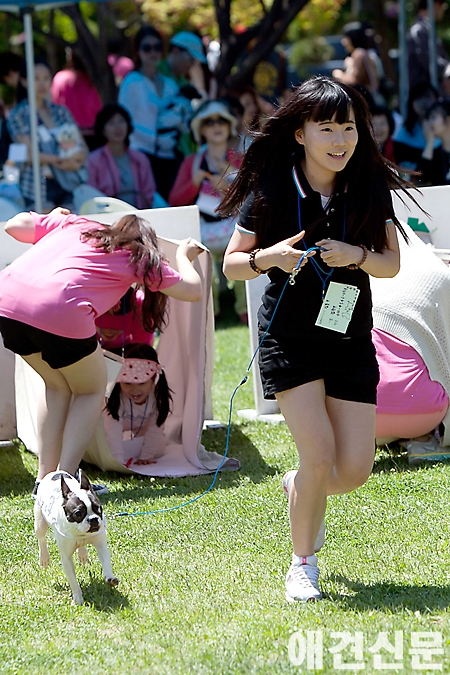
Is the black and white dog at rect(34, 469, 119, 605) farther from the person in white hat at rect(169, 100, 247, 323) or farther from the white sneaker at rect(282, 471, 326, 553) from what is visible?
the person in white hat at rect(169, 100, 247, 323)

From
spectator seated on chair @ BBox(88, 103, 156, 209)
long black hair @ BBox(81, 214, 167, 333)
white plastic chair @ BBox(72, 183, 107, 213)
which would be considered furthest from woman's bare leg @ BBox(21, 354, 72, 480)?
spectator seated on chair @ BBox(88, 103, 156, 209)

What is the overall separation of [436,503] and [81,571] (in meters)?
1.55

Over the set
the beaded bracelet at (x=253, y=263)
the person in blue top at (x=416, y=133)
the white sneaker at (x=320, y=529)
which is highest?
the beaded bracelet at (x=253, y=263)

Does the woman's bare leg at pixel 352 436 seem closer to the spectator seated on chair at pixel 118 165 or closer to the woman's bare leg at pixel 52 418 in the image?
the woman's bare leg at pixel 52 418

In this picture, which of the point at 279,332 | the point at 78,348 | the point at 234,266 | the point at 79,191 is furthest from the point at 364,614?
the point at 79,191

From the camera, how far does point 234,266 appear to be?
132 inches

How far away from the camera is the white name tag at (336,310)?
3258 millimetres

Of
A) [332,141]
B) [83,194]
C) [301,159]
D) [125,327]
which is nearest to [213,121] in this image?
[83,194]

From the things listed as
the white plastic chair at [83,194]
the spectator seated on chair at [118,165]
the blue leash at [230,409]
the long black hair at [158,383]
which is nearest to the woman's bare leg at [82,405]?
the blue leash at [230,409]

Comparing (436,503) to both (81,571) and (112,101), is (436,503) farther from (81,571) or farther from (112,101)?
(112,101)

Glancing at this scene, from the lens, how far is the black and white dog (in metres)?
3.40

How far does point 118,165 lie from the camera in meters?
9.36

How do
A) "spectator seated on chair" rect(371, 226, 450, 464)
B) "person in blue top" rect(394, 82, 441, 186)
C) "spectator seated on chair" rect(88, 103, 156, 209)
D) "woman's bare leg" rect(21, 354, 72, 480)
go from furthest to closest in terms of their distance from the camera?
"person in blue top" rect(394, 82, 441, 186), "spectator seated on chair" rect(88, 103, 156, 209), "spectator seated on chair" rect(371, 226, 450, 464), "woman's bare leg" rect(21, 354, 72, 480)

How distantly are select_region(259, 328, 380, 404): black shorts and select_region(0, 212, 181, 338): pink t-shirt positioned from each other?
125 cm
